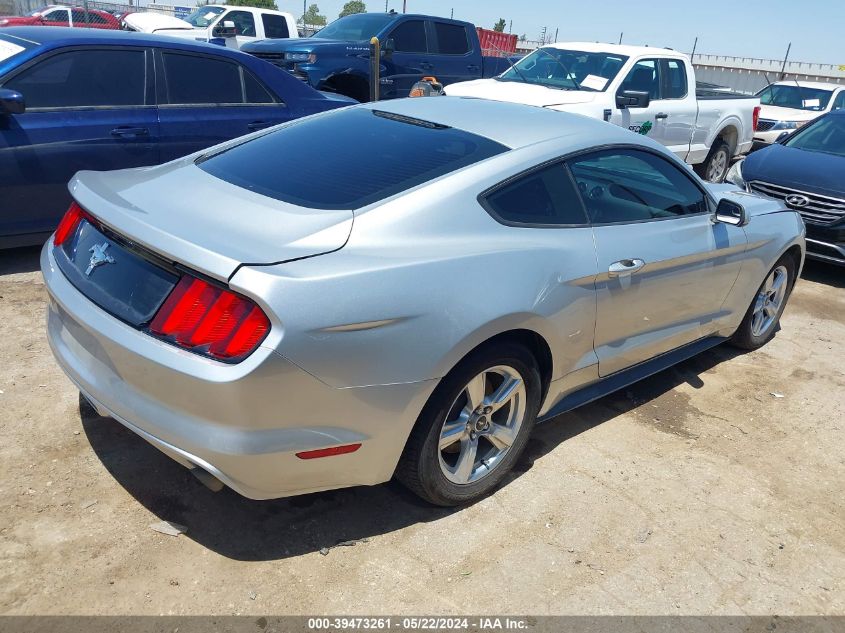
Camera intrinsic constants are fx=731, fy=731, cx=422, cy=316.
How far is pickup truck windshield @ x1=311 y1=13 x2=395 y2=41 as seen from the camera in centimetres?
1145

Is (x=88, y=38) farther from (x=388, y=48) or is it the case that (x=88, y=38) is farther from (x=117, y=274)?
(x=388, y=48)

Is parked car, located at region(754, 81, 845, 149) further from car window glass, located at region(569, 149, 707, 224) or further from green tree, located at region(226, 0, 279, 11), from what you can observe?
green tree, located at region(226, 0, 279, 11)

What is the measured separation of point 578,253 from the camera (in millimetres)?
3137

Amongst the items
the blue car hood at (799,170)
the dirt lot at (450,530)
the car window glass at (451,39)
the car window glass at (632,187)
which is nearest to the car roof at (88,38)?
the dirt lot at (450,530)

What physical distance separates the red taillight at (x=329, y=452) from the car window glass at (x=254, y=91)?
4.46 meters

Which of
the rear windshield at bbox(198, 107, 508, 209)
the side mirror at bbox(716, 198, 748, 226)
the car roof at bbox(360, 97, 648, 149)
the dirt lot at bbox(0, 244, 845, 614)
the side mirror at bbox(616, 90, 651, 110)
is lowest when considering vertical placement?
the dirt lot at bbox(0, 244, 845, 614)

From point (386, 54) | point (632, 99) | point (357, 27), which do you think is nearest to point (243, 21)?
point (357, 27)

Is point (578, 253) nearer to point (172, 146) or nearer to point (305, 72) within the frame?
point (172, 146)

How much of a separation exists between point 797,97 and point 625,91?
9.03 metres

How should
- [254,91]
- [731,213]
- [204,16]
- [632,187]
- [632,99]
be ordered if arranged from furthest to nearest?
→ [204,16]
[632,99]
[254,91]
[731,213]
[632,187]

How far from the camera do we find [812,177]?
22.4 ft

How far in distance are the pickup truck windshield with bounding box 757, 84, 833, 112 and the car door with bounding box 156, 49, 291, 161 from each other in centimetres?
1218

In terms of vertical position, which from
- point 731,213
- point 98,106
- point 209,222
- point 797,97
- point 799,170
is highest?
point 209,222

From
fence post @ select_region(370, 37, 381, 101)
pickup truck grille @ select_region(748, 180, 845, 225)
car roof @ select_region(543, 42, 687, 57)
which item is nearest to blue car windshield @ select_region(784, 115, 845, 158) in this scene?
pickup truck grille @ select_region(748, 180, 845, 225)
